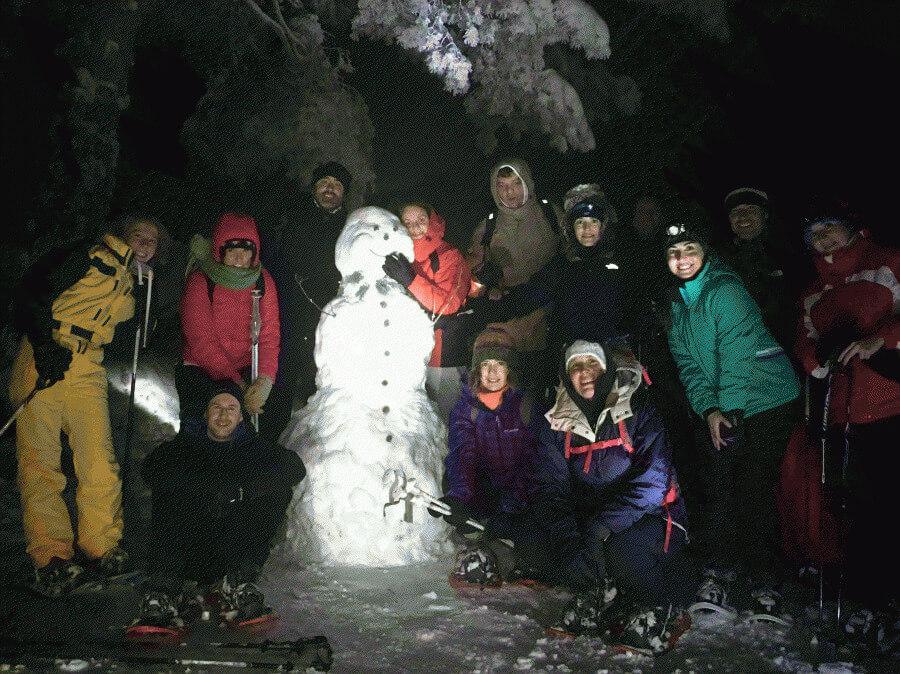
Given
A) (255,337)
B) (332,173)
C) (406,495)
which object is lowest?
(406,495)

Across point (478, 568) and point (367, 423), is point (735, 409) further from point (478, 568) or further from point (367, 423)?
point (367, 423)

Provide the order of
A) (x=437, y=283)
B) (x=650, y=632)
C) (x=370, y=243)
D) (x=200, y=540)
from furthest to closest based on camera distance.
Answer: (x=437, y=283) < (x=370, y=243) < (x=200, y=540) < (x=650, y=632)

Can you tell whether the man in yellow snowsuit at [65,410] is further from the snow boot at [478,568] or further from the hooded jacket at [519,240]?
the hooded jacket at [519,240]

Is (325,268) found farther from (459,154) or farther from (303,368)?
(459,154)

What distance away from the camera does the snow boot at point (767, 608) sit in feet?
13.3

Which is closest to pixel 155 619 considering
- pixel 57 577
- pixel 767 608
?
pixel 57 577

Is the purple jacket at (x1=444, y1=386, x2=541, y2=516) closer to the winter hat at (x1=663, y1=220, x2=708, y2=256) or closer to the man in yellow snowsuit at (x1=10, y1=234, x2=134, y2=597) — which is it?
the winter hat at (x1=663, y1=220, x2=708, y2=256)

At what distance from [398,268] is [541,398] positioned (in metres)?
1.26

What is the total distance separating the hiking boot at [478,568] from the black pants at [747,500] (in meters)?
1.19

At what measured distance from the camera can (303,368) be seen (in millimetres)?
5793

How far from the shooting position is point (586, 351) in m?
4.38

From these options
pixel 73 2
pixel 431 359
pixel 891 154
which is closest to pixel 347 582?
pixel 431 359

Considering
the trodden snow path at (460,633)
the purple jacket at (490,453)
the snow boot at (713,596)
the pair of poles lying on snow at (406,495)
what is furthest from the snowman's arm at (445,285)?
the snow boot at (713,596)

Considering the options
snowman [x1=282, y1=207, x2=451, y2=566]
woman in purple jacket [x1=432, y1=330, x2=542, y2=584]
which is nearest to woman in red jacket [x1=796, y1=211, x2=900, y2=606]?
woman in purple jacket [x1=432, y1=330, x2=542, y2=584]
